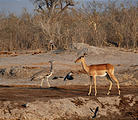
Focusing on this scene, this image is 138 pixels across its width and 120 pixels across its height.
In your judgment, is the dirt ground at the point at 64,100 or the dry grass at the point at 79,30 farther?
the dry grass at the point at 79,30

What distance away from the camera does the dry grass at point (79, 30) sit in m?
26.6

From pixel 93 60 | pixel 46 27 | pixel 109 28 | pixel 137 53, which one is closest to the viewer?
pixel 93 60

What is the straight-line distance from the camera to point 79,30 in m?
25.9

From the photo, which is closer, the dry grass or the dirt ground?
the dirt ground

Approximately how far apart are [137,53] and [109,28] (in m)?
6.61

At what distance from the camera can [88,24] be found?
28703 mm

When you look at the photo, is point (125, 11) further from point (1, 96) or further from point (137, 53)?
point (1, 96)

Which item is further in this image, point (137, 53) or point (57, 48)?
point (57, 48)

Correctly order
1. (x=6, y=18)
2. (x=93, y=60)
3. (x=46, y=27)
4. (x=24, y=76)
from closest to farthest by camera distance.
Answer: (x=24, y=76) < (x=93, y=60) < (x=46, y=27) < (x=6, y=18)

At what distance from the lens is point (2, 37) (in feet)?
101

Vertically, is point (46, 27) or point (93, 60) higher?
point (46, 27)

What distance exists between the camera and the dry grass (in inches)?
1048

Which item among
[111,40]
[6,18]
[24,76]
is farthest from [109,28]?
[24,76]

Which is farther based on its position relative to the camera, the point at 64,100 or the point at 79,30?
the point at 79,30
